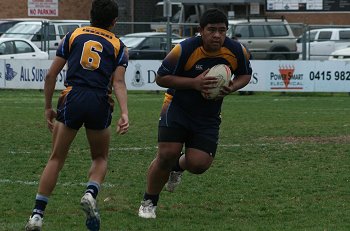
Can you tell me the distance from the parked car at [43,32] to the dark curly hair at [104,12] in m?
26.0

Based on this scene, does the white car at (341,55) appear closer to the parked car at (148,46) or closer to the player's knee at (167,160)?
the parked car at (148,46)

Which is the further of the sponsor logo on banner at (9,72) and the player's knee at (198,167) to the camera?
the sponsor logo on banner at (9,72)

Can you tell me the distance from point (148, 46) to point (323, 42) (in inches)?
229

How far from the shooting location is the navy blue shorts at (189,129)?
886cm

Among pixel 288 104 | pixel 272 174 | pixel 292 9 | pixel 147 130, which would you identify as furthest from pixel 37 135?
pixel 292 9

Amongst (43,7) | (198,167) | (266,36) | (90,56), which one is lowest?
(43,7)

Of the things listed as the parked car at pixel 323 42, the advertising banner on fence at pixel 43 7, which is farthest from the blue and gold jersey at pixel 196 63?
the advertising banner on fence at pixel 43 7

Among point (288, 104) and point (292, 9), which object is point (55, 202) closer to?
point (288, 104)

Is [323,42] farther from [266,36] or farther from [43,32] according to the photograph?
[43,32]

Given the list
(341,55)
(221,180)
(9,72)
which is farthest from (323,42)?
(221,180)

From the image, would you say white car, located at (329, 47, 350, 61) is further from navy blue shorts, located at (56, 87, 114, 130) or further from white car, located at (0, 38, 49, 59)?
navy blue shorts, located at (56, 87, 114, 130)

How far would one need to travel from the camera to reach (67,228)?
328 inches

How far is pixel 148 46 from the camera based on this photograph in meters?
33.6

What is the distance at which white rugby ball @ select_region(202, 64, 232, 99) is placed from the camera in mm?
8562
